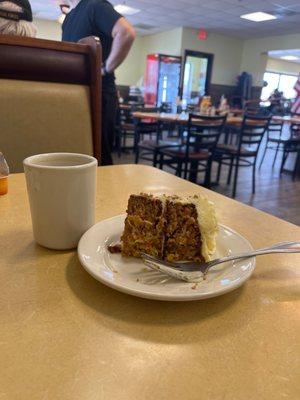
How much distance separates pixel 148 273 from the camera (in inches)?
18.2

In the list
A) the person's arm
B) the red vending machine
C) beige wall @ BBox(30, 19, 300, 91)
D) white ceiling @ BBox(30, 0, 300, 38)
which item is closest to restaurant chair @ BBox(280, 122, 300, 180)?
white ceiling @ BBox(30, 0, 300, 38)

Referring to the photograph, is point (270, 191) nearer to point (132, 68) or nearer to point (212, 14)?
point (212, 14)

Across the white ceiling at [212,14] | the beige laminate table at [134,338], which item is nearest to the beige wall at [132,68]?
the white ceiling at [212,14]

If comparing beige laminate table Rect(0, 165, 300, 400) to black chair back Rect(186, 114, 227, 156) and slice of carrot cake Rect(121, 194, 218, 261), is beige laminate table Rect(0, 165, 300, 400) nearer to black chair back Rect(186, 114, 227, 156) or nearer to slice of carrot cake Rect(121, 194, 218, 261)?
slice of carrot cake Rect(121, 194, 218, 261)

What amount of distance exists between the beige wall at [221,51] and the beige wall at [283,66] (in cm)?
485

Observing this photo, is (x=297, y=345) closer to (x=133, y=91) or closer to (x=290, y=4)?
(x=290, y=4)

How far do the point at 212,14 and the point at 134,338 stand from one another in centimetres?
778

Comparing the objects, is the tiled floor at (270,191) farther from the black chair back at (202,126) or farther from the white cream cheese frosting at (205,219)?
the white cream cheese frosting at (205,219)

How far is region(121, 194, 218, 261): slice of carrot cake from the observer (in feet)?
1.57

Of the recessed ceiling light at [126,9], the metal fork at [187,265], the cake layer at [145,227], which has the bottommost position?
the metal fork at [187,265]

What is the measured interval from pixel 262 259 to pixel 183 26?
887 cm

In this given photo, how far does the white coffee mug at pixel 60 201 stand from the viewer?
0.49 meters

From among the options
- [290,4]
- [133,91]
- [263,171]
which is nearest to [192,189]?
[263,171]

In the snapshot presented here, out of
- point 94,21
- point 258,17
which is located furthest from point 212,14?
point 94,21
